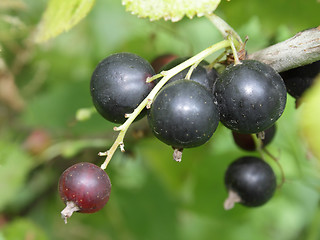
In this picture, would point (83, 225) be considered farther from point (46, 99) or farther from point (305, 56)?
point (305, 56)

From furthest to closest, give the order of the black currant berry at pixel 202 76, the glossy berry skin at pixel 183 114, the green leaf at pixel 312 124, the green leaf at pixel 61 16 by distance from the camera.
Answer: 1. the green leaf at pixel 61 16
2. the black currant berry at pixel 202 76
3. the glossy berry skin at pixel 183 114
4. the green leaf at pixel 312 124

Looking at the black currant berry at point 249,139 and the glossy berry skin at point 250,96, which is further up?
the glossy berry skin at point 250,96

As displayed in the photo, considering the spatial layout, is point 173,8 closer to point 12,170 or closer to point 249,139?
point 249,139

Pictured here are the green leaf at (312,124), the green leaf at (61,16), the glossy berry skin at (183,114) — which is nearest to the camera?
the green leaf at (312,124)

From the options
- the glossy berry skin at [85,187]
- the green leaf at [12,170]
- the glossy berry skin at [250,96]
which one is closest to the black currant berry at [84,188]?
the glossy berry skin at [85,187]

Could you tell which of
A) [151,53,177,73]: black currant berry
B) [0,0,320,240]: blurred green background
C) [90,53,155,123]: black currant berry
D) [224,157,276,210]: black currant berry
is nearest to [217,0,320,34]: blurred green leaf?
[0,0,320,240]: blurred green background

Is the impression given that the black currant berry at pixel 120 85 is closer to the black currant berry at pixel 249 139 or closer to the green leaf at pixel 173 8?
the green leaf at pixel 173 8

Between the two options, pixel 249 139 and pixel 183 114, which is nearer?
pixel 183 114

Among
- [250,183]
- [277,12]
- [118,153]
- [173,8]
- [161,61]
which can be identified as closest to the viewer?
[173,8]

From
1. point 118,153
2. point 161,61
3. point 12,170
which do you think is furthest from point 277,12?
point 12,170
